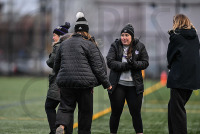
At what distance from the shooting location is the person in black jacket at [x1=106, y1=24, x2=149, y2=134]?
5.91m

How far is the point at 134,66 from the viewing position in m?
5.84

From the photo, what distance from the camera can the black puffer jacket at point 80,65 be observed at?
5.08 meters

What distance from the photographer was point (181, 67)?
17.9 feet

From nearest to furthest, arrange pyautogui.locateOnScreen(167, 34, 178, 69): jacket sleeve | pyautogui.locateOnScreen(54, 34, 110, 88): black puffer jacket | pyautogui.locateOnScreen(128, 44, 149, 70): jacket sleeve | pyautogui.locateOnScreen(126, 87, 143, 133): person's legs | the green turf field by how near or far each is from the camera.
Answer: pyautogui.locateOnScreen(54, 34, 110, 88): black puffer jacket, pyautogui.locateOnScreen(167, 34, 178, 69): jacket sleeve, pyautogui.locateOnScreen(128, 44, 149, 70): jacket sleeve, pyautogui.locateOnScreen(126, 87, 143, 133): person's legs, the green turf field

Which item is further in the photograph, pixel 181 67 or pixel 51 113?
pixel 51 113

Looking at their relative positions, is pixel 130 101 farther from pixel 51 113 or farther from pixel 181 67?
pixel 51 113

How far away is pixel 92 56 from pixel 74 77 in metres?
0.37

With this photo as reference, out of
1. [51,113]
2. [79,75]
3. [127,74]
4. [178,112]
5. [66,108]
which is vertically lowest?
[51,113]

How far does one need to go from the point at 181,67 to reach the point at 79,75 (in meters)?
1.46

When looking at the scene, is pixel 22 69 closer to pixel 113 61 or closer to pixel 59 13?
pixel 59 13

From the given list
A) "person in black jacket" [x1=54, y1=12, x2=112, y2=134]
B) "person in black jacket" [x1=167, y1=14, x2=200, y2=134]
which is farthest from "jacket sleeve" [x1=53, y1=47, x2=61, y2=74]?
"person in black jacket" [x1=167, y1=14, x2=200, y2=134]

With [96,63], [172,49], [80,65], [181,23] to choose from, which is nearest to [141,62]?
[172,49]

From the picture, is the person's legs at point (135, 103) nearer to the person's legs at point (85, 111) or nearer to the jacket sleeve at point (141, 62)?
the jacket sleeve at point (141, 62)

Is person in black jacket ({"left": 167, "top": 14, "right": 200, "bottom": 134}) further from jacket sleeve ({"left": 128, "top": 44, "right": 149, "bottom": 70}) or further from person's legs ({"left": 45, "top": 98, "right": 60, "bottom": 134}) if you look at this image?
person's legs ({"left": 45, "top": 98, "right": 60, "bottom": 134})
